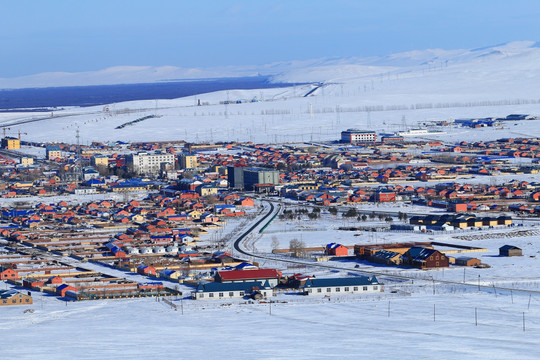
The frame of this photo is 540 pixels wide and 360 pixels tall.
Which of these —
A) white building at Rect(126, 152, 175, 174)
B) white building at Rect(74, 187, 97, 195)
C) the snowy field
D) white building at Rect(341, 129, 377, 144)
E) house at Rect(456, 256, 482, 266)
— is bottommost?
the snowy field

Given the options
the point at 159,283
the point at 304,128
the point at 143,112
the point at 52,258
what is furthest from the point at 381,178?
the point at 143,112

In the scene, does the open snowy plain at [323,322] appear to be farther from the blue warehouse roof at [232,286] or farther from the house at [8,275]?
the house at [8,275]

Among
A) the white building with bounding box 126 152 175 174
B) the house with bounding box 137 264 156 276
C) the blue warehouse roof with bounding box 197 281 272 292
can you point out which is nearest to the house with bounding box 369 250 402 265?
the blue warehouse roof with bounding box 197 281 272 292

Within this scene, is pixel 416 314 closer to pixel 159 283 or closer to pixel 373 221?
pixel 159 283

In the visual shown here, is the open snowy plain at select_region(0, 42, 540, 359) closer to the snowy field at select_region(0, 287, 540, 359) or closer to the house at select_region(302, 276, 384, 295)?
the snowy field at select_region(0, 287, 540, 359)

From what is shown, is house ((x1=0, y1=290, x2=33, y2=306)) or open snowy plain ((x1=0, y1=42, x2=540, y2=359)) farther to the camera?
house ((x1=0, y1=290, x2=33, y2=306))

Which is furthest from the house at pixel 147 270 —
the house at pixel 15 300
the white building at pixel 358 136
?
the white building at pixel 358 136

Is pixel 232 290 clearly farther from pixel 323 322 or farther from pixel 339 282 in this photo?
pixel 323 322
